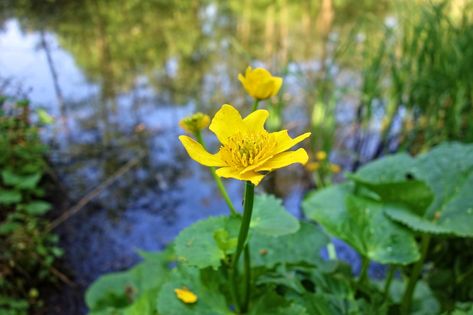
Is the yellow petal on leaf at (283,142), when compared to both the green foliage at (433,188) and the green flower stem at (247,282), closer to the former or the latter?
the green flower stem at (247,282)

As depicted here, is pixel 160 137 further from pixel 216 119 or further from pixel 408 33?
pixel 216 119

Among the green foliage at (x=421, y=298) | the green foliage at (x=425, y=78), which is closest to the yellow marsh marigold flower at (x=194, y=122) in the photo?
the green foliage at (x=421, y=298)

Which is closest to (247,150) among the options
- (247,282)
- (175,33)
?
(247,282)

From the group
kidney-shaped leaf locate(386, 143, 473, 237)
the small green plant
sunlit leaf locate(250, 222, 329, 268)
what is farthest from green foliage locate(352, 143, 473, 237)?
the small green plant

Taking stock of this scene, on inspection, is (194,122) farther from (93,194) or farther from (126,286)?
(93,194)

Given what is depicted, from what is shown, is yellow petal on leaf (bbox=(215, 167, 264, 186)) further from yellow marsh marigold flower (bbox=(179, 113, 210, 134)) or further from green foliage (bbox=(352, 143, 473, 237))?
green foliage (bbox=(352, 143, 473, 237))

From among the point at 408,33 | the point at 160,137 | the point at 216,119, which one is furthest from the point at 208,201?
the point at 216,119
